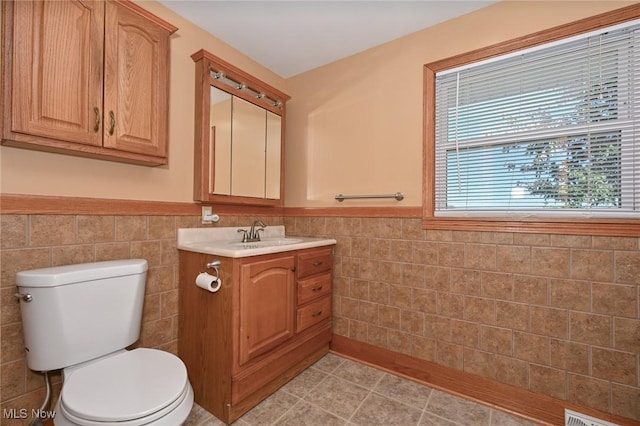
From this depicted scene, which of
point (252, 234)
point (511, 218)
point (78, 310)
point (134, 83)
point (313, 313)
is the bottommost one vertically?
point (313, 313)

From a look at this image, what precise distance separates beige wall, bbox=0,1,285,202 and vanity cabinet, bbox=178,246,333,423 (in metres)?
0.49

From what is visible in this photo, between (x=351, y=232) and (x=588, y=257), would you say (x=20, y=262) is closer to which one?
(x=351, y=232)

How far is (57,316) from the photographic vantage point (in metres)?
1.16

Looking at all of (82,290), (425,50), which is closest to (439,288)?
(425,50)

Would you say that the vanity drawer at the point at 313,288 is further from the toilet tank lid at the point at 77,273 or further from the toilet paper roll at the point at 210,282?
the toilet tank lid at the point at 77,273

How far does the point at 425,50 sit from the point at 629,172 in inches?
53.5

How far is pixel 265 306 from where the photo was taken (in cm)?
165

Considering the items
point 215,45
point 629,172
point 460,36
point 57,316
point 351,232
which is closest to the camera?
point 57,316

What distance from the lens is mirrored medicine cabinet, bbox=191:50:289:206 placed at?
6.17 feet

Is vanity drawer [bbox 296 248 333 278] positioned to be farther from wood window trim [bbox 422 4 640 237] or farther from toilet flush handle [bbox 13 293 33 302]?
toilet flush handle [bbox 13 293 33 302]

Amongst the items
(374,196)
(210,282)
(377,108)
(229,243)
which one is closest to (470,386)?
(374,196)

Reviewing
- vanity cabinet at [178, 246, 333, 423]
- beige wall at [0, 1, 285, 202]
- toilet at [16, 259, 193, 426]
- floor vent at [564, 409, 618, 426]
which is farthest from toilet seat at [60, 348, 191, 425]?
floor vent at [564, 409, 618, 426]

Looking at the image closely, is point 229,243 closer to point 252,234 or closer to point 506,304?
point 252,234

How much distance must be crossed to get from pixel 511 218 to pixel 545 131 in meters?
0.52
